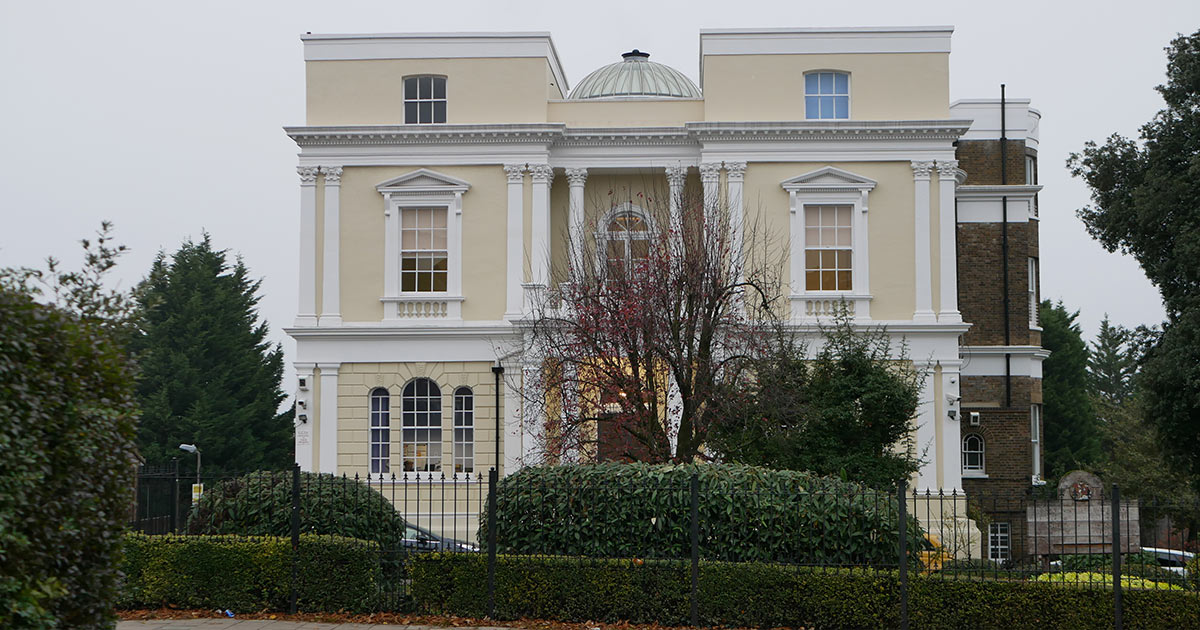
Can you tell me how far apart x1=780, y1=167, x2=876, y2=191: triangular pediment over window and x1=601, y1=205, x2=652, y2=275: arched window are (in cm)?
400

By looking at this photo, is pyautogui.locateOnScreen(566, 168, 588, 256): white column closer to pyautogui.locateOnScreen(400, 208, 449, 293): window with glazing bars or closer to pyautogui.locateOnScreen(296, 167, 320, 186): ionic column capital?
pyautogui.locateOnScreen(400, 208, 449, 293): window with glazing bars

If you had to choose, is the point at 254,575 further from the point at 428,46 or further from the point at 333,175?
the point at 428,46

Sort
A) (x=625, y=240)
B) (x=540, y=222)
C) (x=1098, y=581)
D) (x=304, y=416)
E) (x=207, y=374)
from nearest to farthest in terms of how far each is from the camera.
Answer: (x=1098, y=581) → (x=625, y=240) → (x=304, y=416) → (x=540, y=222) → (x=207, y=374)

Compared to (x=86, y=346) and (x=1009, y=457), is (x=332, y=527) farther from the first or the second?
(x=1009, y=457)

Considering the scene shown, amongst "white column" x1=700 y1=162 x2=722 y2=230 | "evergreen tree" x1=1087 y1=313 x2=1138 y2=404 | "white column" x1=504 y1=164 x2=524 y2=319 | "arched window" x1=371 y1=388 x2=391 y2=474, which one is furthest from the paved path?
"evergreen tree" x1=1087 y1=313 x2=1138 y2=404

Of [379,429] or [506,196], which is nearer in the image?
[379,429]

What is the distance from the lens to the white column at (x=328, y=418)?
30406mm

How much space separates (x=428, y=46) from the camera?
31438 mm

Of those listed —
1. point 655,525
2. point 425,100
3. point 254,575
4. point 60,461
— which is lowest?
point 254,575

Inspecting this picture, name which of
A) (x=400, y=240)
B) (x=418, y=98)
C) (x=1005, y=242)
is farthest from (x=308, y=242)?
(x=1005, y=242)

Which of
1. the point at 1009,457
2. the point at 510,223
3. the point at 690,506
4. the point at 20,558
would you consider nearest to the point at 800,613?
the point at 690,506

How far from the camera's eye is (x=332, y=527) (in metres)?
15.8

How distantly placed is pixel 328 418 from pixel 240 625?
1635 cm

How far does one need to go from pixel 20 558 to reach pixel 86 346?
5.68ft
